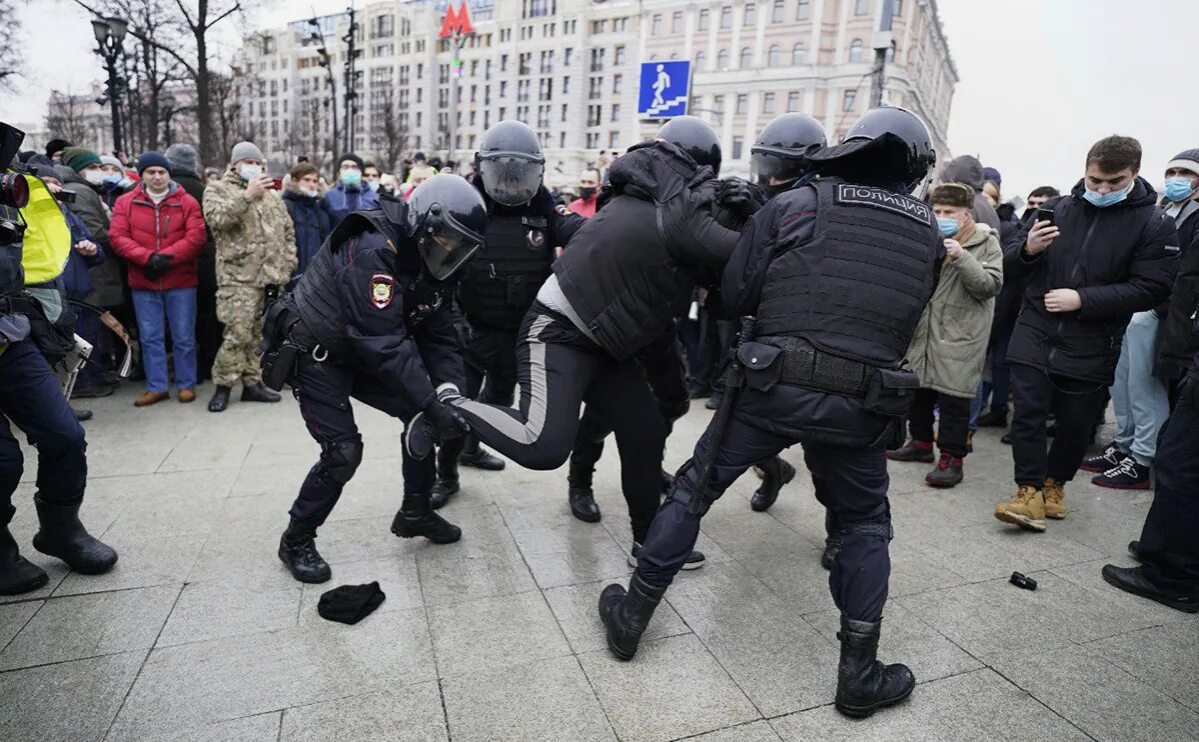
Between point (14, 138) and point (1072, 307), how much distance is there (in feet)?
16.4

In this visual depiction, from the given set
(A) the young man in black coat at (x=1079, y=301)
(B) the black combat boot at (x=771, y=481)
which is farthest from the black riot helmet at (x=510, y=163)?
(A) the young man in black coat at (x=1079, y=301)

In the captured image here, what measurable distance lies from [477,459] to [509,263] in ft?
5.09

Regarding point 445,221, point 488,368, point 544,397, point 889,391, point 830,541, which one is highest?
point 445,221

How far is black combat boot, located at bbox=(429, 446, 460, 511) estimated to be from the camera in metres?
4.14

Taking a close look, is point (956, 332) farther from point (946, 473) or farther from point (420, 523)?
point (420, 523)

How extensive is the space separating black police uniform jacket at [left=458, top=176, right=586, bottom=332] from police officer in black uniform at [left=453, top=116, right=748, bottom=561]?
95 cm

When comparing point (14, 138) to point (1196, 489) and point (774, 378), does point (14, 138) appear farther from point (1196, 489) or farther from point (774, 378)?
point (1196, 489)

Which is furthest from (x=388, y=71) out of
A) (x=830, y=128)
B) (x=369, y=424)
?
(x=369, y=424)

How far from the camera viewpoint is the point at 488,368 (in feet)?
13.4

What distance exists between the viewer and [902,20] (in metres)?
59.5

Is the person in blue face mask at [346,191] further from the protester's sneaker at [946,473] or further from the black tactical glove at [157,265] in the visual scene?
the protester's sneaker at [946,473]

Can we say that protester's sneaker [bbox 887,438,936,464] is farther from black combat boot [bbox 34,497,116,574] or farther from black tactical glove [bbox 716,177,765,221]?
black combat boot [bbox 34,497,116,574]

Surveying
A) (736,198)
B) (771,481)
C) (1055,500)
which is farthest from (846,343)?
(1055,500)

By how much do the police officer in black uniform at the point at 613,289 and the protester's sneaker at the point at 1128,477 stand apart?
384 cm
